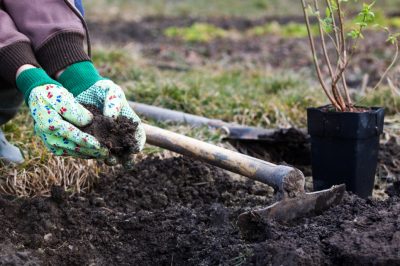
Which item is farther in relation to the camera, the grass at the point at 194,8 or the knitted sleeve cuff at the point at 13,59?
the grass at the point at 194,8

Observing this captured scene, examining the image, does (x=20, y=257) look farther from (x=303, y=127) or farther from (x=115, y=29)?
(x=115, y=29)

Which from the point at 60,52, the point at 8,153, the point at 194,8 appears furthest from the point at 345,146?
the point at 194,8

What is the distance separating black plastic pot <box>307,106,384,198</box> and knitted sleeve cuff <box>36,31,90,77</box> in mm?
1045

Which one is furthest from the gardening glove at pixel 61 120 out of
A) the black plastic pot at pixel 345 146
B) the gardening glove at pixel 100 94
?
the black plastic pot at pixel 345 146

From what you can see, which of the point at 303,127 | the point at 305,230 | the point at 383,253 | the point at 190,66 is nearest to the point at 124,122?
the point at 305,230

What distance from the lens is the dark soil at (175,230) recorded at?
2.23 meters

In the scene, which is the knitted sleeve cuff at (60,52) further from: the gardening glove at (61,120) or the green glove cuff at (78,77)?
the gardening glove at (61,120)

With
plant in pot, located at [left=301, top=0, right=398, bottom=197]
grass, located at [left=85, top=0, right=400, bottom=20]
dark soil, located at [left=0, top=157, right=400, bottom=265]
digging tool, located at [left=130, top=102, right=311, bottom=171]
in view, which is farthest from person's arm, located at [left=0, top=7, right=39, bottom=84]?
grass, located at [left=85, top=0, right=400, bottom=20]

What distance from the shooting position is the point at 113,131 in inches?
96.7

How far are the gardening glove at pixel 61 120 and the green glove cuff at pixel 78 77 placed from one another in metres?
0.16

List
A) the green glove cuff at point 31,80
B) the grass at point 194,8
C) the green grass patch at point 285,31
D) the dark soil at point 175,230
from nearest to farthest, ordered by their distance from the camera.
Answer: the dark soil at point 175,230, the green glove cuff at point 31,80, the green grass patch at point 285,31, the grass at point 194,8

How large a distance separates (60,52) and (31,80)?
236 mm

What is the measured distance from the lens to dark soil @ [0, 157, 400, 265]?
7.31 ft

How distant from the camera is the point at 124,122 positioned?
8.14ft
